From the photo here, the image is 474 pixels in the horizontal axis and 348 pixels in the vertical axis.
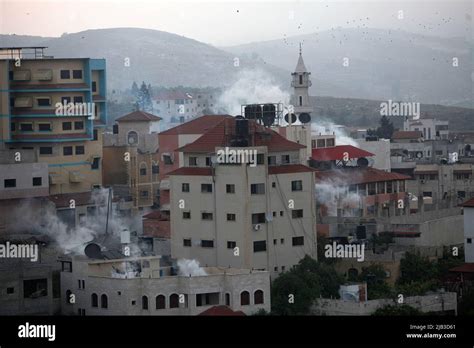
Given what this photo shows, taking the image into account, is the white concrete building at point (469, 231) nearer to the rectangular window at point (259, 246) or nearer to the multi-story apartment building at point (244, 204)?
the multi-story apartment building at point (244, 204)

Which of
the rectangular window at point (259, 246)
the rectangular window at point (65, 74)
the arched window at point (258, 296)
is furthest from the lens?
the rectangular window at point (65, 74)

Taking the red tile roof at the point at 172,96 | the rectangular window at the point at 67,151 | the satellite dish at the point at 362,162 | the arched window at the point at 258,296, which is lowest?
the arched window at the point at 258,296

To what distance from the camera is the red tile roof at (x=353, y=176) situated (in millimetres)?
36781

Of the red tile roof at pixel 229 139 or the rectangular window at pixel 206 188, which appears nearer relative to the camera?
the rectangular window at pixel 206 188

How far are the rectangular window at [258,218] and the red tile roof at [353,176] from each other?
7.27 m

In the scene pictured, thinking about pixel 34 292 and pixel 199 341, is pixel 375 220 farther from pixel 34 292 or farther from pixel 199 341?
pixel 199 341

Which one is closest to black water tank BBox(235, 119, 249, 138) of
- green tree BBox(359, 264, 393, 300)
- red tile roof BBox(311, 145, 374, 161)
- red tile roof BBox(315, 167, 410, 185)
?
green tree BBox(359, 264, 393, 300)

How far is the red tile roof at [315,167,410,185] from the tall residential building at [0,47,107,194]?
4910 millimetres

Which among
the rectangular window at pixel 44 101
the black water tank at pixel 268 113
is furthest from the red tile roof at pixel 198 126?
the black water tank at pixel 268 113

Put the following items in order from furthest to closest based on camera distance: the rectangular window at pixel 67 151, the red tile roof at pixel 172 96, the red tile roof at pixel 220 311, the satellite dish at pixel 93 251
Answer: the red tile roof at pixel 172 96
the rectangular window at pixel 67 151
the satellite dish at pixel 93 251
the red tile roof at pixel 220 311

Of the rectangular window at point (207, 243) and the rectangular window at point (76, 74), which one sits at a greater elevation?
the rectangular window at point (76, 74)

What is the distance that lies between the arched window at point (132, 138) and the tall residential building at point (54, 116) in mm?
5619

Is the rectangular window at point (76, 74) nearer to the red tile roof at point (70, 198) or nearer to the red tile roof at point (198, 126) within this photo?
the red tile roof at point (70, 198)

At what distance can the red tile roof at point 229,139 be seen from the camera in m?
29.6
